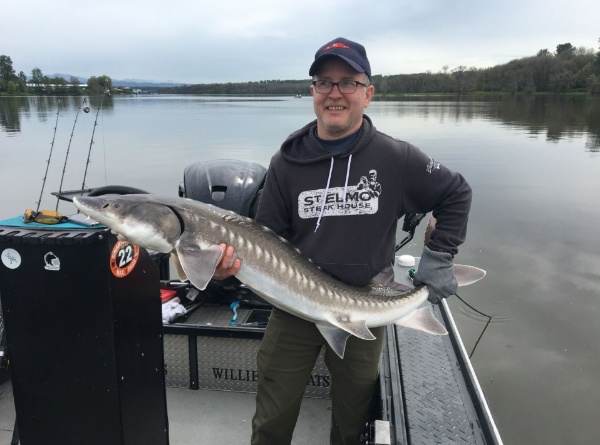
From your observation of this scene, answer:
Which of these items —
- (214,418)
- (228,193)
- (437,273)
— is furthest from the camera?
(228,193)

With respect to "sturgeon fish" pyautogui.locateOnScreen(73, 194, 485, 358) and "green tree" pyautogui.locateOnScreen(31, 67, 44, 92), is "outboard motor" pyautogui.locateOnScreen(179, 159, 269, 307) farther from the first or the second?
"green tree" pyautogui.locateOnScreen(31, 67, 44, 92)

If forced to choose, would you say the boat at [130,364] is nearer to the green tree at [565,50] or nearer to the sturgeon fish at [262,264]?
the sturgeon fish at [262,264]

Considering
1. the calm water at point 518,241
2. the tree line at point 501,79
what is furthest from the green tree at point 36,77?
the calm water at point 518,241

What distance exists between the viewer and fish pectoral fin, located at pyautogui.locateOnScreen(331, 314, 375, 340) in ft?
6.65

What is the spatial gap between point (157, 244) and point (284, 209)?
667 mm

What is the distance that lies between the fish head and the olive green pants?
0.74 meters

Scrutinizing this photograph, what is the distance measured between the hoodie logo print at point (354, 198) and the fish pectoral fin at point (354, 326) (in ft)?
1.52

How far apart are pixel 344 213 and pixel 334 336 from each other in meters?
0.55

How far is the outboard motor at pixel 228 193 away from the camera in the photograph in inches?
139

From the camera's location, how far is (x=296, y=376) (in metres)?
2.17

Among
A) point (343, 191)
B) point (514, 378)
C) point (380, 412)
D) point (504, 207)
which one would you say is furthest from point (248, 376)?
point (504, 207)

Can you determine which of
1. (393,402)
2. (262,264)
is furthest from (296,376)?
(262,264)

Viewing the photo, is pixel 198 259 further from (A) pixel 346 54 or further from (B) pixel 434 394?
(B) pixel 434 394

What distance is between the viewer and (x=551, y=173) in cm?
1316
